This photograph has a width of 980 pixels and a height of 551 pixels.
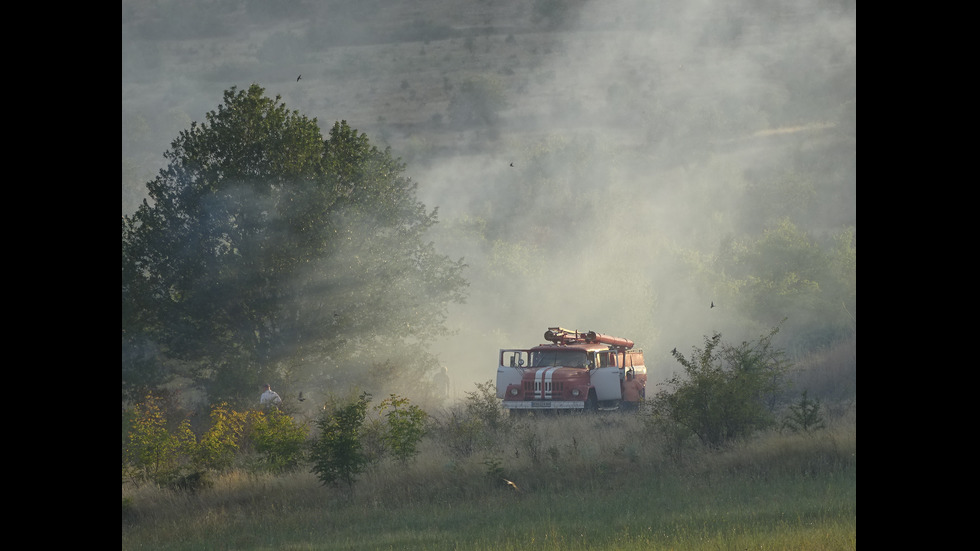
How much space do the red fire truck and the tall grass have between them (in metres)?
6.89

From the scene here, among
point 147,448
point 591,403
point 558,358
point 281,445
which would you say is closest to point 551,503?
point 281,445

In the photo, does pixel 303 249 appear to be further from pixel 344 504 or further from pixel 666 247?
pixel 666 247

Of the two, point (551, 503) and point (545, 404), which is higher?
point (545, 404)

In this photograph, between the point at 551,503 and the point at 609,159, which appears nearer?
the point at 551,503

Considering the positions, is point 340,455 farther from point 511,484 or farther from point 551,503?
point 551,503

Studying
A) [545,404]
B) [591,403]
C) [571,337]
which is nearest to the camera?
[545,404]

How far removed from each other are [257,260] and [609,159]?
12528cm

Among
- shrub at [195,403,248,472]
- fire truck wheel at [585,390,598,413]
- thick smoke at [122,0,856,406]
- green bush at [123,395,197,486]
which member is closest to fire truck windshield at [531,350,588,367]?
fire truck wheel at [585,390,598,413]

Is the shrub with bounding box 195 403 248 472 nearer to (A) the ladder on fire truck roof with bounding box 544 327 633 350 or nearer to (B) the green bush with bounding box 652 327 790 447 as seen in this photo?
(B) the green bush with bounding box 652 327 790 447

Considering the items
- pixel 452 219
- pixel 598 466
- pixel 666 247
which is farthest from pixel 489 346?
pixel 598 466

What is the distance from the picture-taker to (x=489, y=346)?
7688cm

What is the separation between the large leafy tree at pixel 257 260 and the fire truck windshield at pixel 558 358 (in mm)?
11023

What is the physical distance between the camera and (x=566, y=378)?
26.6m
